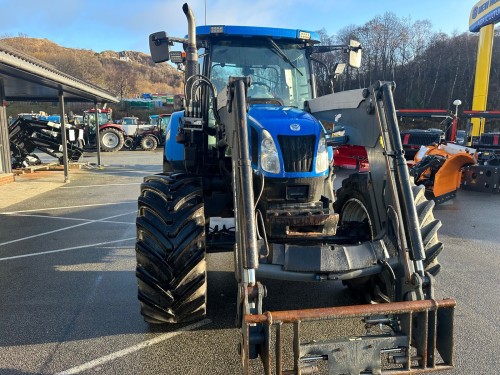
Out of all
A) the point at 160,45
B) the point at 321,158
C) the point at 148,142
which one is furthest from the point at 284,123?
the point at 148,142

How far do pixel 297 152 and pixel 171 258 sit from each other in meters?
1.26

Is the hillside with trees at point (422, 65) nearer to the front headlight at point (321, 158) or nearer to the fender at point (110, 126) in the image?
the fender at point (110, 126)

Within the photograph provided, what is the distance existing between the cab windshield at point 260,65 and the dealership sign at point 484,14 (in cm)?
2125

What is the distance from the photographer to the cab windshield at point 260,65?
4.53 meters

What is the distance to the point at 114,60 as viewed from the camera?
122438mm

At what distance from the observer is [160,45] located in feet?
14.1

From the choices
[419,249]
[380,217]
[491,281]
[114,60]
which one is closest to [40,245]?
Result: [380,217]

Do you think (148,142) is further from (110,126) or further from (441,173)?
(441,173)

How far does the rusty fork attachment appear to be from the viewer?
225cm

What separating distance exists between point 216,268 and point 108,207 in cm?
474

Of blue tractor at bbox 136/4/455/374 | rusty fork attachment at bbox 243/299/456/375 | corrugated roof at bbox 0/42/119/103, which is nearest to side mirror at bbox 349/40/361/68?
blue tractor at bbox 136/4/455/374

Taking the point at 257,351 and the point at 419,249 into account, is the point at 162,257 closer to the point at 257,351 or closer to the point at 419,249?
the point at 257,351

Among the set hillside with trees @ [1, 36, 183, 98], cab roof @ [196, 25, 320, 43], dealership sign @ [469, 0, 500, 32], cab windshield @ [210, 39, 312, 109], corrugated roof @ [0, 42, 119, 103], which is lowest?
cab windshield @ [210, 39, 312, 109]

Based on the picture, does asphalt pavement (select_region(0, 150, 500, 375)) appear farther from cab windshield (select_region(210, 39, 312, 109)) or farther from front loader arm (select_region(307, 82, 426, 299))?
cab windshield (select_region(210, 39, 312, 109))
